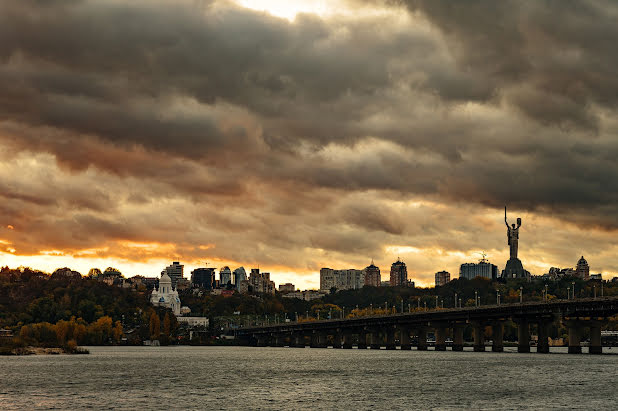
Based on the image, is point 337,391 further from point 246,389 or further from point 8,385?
point 8,385

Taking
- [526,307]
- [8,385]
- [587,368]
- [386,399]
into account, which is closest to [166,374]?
[8,385]

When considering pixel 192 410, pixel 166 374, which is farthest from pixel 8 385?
pixel 192 410

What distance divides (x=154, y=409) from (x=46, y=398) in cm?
1695

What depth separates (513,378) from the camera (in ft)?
376

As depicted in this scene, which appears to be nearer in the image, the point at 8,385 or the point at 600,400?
the point at 600,400

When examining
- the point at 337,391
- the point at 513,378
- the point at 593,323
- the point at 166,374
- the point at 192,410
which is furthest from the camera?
the point at 593,323

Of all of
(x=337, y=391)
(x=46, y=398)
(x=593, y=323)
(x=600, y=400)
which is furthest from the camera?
(x=593, y=323)

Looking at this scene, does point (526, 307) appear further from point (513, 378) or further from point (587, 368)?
point (513, 378)

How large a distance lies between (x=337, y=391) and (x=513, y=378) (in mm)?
29070

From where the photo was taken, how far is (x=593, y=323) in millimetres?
194250

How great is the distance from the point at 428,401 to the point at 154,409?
91.4ft

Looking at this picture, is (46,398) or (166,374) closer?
(46,398)

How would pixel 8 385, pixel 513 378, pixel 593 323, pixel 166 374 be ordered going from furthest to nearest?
pixel 593 323
pixel 166 374
pixel 513 378
pixel 8 385

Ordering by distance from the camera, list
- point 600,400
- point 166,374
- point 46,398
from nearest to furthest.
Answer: point 600,400, point 46,398, point 166,374
